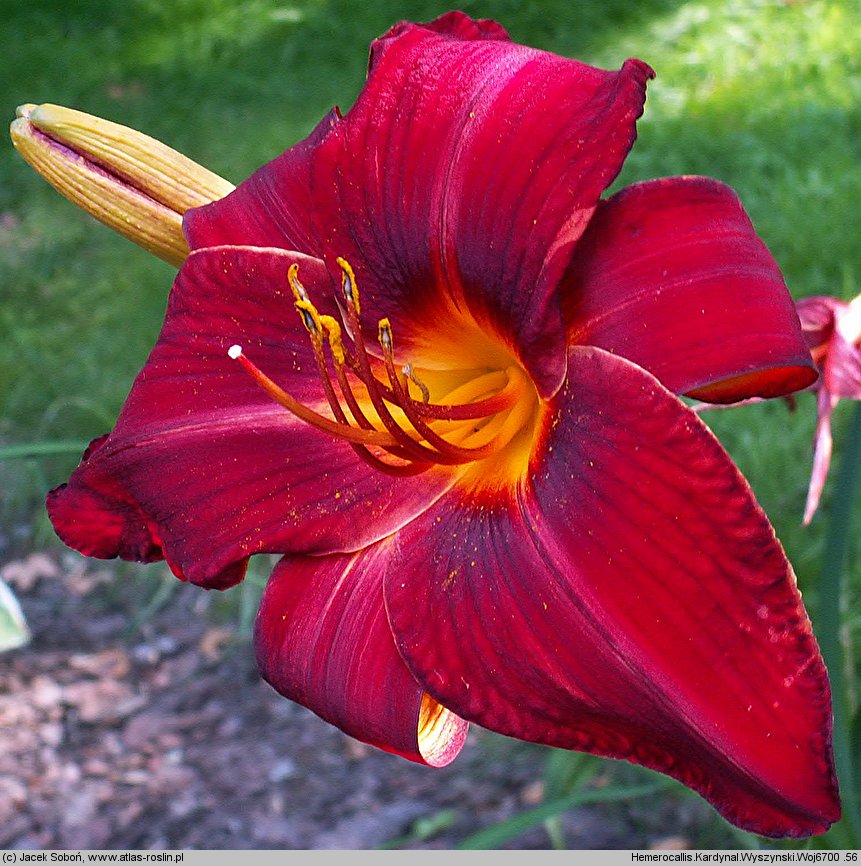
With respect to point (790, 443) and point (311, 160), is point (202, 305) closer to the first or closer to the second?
point (311, 160)

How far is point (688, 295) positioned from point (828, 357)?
0.29m

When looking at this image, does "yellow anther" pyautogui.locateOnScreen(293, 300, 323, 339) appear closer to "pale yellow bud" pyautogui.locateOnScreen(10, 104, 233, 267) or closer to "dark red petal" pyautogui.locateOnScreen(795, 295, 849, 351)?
"pale yellow bud" pyautogui.locateOnScreen(10, 104, 233, 267)

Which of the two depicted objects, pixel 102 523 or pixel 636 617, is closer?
pixel 636 617

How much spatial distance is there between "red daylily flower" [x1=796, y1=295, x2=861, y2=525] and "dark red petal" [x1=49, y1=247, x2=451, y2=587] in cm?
31

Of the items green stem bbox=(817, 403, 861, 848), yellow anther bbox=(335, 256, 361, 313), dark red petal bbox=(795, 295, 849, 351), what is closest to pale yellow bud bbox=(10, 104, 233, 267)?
yellow anther bbox=(335, 256, 361, 313)

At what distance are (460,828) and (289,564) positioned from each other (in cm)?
119

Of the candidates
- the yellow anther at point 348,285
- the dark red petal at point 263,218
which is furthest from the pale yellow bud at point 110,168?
the yellow anther at point 348,285

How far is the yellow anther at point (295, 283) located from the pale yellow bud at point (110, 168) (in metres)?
0.11

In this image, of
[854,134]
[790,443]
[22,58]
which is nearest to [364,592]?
[790,443]

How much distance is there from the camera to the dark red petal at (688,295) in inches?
24.0

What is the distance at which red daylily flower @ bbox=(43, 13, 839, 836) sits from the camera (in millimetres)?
567

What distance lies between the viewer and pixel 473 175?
680 millimetres

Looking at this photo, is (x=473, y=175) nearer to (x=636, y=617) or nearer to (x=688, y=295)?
(x=688, y=295)

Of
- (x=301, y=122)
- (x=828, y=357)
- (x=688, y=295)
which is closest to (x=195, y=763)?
(x=828, y=357)
